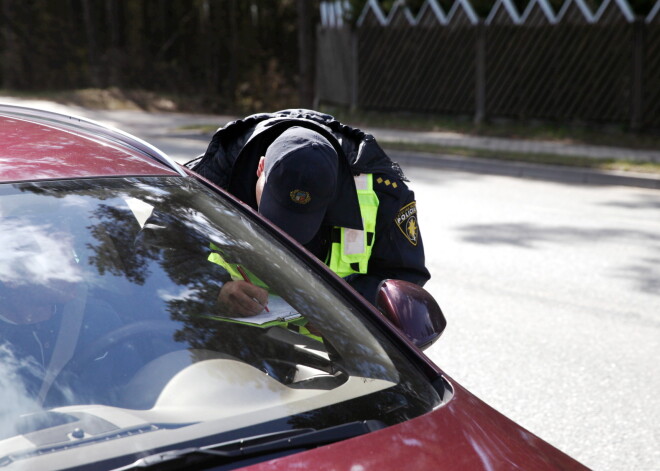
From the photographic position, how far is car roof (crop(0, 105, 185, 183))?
2096mm

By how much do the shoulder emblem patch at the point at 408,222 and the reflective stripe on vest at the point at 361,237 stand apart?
79 mm

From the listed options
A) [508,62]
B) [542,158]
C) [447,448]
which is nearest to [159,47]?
A: [508,62]

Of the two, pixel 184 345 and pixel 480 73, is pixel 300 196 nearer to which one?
pixel 184 345

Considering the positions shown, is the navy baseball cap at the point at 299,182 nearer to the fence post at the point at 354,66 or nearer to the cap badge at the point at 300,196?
the cap badge at the point at 300,196

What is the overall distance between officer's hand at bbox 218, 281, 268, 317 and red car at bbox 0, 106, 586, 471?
16 millimetres

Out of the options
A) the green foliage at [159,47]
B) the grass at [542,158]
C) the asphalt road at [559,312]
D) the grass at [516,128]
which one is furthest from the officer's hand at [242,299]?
the green foliage at [159,47]

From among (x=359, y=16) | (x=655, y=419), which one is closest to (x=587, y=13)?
(x=359, y=16)

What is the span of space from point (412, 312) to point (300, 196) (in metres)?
0.50

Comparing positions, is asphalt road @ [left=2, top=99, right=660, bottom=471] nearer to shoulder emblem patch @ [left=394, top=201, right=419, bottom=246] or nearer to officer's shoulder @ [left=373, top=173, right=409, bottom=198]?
shoulder emblem patch @ [left=394, top=201, right=419, bottom=246]

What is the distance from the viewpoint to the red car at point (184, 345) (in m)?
1.66

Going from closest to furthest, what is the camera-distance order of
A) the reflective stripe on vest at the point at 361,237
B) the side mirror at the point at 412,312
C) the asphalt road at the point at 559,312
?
the side mirror at the point at 412,312, the reflective stripe on vest at the point at 361,237, the asphalt road at the point at 559,312

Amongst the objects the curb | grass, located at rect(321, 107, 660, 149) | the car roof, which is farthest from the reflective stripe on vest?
grass, located at rect(321, 107, 660, 149)

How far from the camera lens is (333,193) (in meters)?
2.60

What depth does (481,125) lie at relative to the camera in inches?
656
